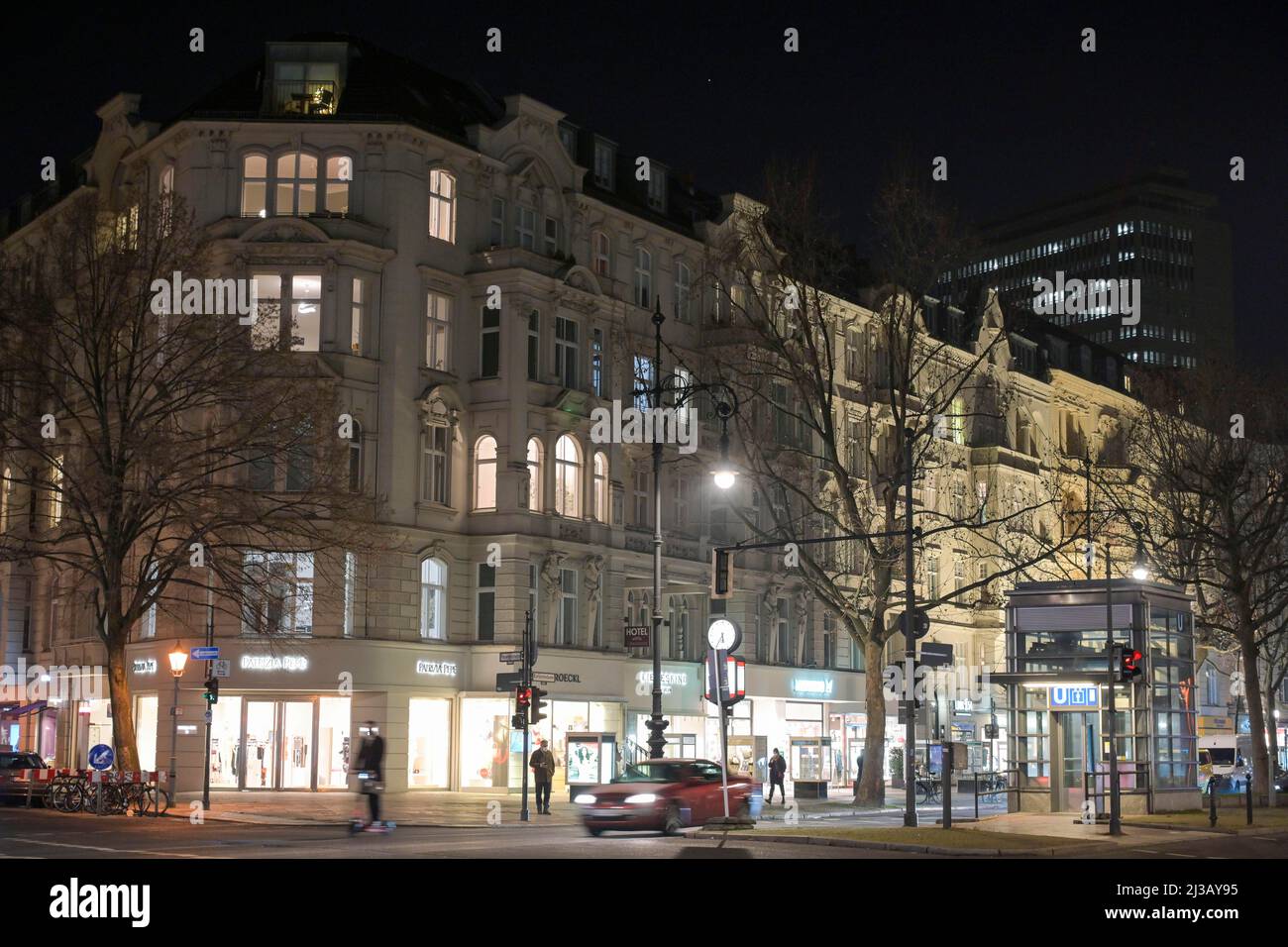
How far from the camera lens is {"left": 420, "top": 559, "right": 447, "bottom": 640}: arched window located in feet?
159

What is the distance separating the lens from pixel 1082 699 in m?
36.6

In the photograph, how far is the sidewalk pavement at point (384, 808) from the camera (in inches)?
1361

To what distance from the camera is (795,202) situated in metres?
43.0

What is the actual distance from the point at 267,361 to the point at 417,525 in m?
9.93

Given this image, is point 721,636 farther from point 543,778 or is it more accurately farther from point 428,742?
point 428,742

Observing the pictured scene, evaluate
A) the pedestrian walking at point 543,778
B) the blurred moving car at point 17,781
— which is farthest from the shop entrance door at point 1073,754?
the blurred moving car at point 17,781

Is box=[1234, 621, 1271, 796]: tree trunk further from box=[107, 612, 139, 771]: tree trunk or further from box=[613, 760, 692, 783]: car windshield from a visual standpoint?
box=[107, 612, 139, 771]: tree trunk

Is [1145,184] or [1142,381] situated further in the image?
[1145,184]

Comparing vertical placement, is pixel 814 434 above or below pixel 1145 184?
below

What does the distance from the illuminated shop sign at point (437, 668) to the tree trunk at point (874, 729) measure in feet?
41.2

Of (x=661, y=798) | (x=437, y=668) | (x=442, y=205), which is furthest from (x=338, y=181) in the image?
(x=661, y=798)

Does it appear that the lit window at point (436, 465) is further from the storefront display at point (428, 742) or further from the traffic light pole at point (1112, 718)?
the traffic light pole at point (1112, 718)
